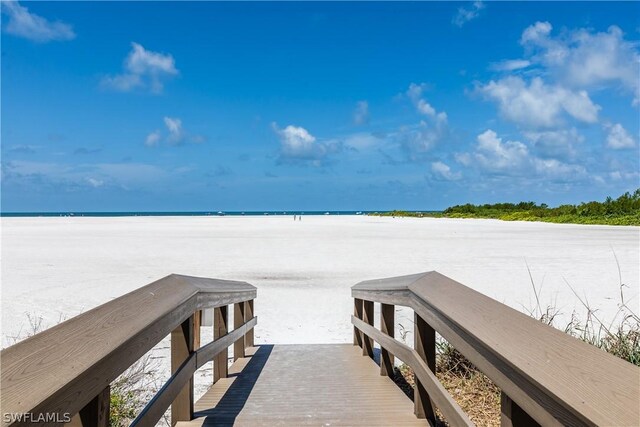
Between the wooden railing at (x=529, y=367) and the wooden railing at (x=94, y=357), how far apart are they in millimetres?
1330

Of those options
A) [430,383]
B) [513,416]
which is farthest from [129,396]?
[513,416]

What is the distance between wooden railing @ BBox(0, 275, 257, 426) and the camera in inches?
51.4

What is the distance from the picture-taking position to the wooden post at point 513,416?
1.63 metres

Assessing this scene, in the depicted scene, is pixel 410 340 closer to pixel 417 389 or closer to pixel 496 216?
pixel 417 389

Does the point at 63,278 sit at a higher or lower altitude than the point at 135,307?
lower

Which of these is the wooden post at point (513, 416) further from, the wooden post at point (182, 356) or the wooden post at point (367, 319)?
the wooden post at point (367, 319)

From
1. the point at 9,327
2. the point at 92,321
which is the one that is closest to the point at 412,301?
the point at 92,321

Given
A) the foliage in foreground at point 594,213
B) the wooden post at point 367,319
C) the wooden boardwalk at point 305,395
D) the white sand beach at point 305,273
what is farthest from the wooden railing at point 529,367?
the foliage in foreground at point 594,213

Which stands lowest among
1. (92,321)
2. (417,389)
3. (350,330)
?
(350,330)

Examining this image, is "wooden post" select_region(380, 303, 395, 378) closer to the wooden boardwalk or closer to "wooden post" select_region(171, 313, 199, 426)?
the wooden boardwalk

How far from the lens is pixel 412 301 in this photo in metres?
3.17

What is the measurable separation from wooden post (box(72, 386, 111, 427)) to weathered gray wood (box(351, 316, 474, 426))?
1467 millimetres

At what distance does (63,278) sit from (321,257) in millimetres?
8588

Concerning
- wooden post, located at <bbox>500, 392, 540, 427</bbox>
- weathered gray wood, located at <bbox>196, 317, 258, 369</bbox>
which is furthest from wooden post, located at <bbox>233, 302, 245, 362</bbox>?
wooden post, located at <bbox>500, 392, 540, 427</bbox>
